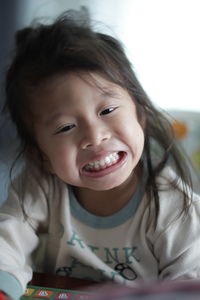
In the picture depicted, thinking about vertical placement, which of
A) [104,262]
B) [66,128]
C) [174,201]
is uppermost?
[66,128]

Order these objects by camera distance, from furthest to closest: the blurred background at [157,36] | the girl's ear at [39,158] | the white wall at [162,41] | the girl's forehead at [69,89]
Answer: the white wall at [162,41] → the blurred background at [157,36] → the girl's ear at [39,158] → the girl's forehead at [69,89]

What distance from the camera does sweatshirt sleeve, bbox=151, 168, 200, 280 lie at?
0.60 metres

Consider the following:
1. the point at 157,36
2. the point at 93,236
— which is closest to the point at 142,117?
the point at 93,236

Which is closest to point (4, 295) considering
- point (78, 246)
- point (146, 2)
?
point (78, 246)

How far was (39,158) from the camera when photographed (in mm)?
690

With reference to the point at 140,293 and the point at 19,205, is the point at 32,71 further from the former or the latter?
the point at 140,293

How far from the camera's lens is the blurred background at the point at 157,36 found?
99cm

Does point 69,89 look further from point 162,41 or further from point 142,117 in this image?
point 162,41

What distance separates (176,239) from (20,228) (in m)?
0.24

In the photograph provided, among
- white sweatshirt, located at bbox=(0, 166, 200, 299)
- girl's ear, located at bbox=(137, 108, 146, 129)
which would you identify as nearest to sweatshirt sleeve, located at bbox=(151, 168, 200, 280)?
white sweatshirt, located at bbox=(0, 166, 200, 299)

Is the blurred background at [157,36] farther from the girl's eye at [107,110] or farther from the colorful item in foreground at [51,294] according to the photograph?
the colorful item in foreground at [51,294]

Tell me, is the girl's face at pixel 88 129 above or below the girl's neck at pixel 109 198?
above

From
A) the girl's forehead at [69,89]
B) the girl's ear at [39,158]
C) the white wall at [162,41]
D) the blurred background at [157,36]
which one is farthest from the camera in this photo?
the white wall at [162,41]

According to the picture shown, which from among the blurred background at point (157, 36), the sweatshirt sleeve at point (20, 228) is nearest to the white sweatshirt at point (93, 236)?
the sweatshirt sleeve at point (20, 228)
